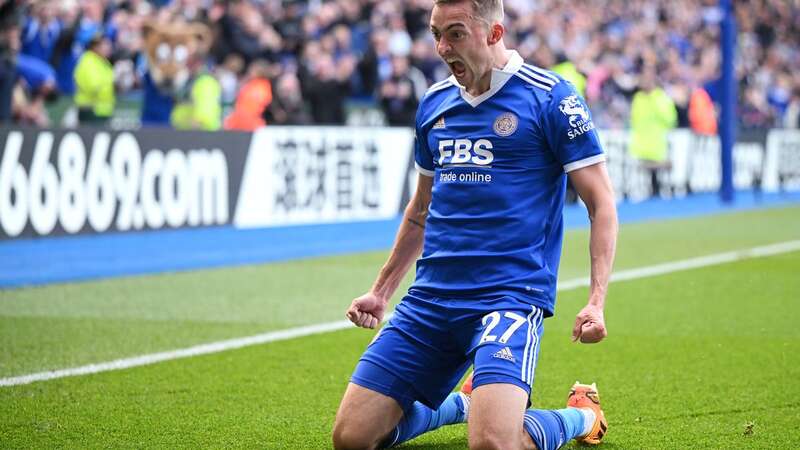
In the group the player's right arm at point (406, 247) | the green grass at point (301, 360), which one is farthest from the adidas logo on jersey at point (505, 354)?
the green grass at point (301, 360)

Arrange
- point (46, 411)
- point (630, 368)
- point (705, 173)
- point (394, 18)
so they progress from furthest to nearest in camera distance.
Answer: point (705, 173) → point (394, 18) → point (630, 368) → point (46, 411)

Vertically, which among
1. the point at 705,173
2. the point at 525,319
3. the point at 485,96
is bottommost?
the point at 705,173

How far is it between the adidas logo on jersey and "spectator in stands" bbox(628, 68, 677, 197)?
777 inches

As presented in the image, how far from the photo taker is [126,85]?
60.2ft

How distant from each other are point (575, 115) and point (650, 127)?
1963cm

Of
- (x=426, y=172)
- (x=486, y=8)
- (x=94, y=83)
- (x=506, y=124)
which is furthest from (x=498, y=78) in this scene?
(x=94, y=83)

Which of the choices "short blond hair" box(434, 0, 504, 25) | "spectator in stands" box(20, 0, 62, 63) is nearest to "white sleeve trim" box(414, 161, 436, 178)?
"short blond hair" box(434, 0, 504, 25)

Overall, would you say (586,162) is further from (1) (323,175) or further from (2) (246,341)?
(1) (323,175)

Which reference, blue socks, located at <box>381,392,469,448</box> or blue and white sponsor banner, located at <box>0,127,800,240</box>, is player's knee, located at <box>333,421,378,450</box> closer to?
blue socks, located at <box>381,392,469,448</box>

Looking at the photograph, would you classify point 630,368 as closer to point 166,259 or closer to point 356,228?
point 166,259

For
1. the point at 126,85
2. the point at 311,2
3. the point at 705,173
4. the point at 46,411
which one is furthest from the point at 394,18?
the point at 46,411

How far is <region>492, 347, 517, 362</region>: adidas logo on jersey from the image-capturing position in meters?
4.97

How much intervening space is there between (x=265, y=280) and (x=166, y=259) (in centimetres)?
184

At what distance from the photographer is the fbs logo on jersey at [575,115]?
509 centimetres
